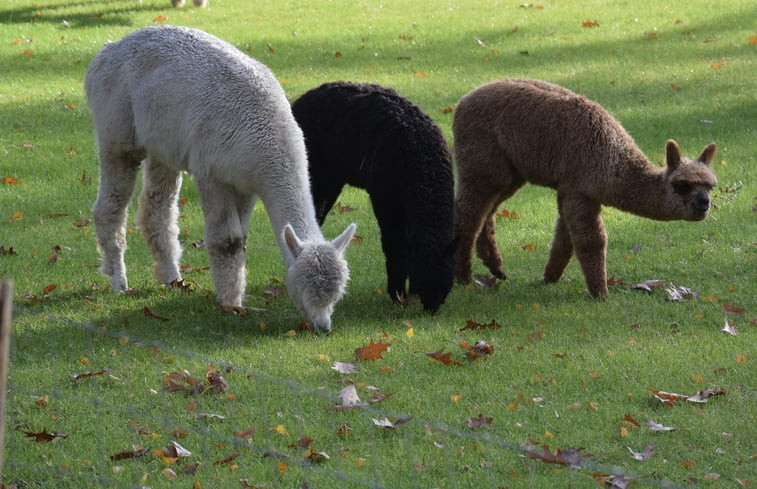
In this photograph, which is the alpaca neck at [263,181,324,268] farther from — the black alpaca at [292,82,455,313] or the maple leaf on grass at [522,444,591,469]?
the maple leaf on grass at [522,444,591,469]

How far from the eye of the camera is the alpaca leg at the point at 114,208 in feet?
30.1

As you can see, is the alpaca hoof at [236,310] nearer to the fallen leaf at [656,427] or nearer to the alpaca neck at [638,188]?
the alpaca neck at [638,188]

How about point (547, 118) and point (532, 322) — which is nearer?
point (532, 322)

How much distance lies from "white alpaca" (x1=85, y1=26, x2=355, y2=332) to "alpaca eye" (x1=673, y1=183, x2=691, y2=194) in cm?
275

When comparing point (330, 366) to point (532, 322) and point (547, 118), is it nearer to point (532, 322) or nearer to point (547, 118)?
point (532, 322)

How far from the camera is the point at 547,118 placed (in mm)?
9062

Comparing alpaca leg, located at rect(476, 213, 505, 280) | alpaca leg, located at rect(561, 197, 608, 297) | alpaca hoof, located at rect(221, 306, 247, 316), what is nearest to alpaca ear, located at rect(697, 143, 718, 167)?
alpaca leg, located at rect(561, 197, 608, 297)

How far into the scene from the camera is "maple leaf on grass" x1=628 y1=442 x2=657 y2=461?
5.95 meters

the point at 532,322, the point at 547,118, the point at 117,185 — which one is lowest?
the point at 532,322

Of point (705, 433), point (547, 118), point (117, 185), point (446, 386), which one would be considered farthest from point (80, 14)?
point (705, 433)

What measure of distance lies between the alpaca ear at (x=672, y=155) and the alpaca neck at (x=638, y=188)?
4.9 inches

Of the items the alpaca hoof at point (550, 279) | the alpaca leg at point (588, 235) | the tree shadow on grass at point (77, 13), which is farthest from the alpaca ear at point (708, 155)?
the tree shadow on grass at point (77, 13)

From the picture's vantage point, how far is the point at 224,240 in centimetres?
852

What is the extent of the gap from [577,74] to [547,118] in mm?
8411
